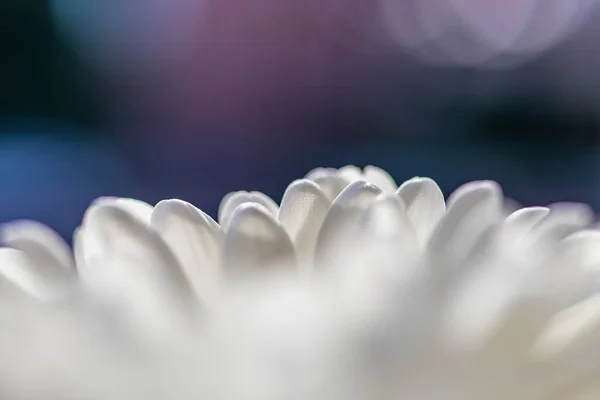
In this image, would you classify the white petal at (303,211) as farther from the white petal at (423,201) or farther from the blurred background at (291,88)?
the blurred background at (291,88)

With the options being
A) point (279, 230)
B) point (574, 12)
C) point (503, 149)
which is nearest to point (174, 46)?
point (503, 149)

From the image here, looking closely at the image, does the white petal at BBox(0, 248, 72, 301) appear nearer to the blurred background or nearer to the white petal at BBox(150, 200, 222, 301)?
the white petal at BBox(150, 200, 222, 301)

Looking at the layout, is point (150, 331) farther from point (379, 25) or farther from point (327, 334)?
point (379, 25)

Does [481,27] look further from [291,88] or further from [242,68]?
[242,68]

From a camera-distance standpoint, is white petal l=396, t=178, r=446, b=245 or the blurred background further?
the blurred background

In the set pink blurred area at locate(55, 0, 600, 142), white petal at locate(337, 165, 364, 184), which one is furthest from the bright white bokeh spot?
white petal at locate(337, 165, 364, 184)

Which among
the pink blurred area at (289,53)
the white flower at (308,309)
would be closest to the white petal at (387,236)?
the white flower at (308,309)
